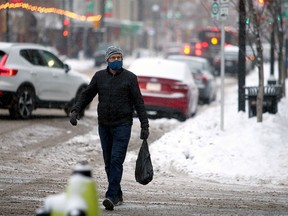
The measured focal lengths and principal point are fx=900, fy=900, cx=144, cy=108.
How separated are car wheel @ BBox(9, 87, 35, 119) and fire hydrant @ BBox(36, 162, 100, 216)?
14.2 m

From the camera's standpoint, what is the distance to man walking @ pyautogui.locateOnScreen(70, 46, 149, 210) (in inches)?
362

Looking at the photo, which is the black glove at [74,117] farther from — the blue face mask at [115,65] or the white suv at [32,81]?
the white suv at [32,81]

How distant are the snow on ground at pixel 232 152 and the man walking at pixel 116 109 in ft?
10.1

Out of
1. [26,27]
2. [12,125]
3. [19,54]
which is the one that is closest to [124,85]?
[12,125]

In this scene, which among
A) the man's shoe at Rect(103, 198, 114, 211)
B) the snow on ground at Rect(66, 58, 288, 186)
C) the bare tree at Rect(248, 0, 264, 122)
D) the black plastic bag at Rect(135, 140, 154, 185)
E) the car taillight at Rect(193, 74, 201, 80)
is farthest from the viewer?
the car taillight at Rect(193, 74, 201, 80)

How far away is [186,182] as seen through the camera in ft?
38.9

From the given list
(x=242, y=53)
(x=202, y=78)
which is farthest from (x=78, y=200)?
(x=202, y=78)

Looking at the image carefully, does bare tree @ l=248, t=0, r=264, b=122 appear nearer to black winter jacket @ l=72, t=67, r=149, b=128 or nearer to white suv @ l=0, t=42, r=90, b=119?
white suv @ l=0, t=42, r=90, b=119

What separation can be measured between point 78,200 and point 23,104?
14766 millimetres

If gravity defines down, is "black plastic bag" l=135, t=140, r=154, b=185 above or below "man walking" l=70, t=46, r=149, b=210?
below

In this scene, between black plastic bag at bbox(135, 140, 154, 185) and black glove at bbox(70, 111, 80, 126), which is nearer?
black plastic bag at bbox(135, 140, 154, 185)

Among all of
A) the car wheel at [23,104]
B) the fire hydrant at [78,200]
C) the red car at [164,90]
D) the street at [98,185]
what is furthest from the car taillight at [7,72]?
the fire hydrant at [78,200]

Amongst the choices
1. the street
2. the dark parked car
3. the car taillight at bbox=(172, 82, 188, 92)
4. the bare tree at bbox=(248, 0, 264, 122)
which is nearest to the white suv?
the street

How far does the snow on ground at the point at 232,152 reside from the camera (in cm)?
1238
